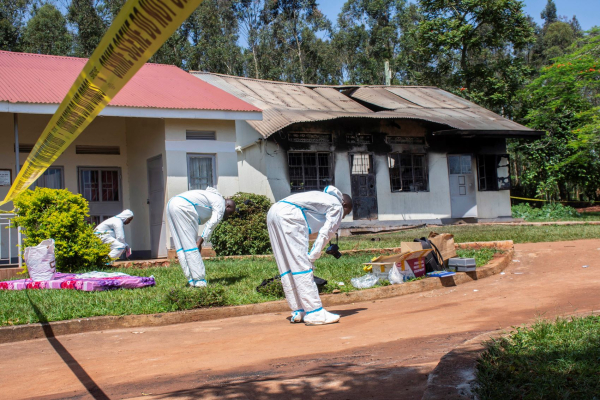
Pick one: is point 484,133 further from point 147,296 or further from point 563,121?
point 147,296

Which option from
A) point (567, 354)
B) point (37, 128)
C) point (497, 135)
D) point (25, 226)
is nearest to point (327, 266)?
point (25, 226)

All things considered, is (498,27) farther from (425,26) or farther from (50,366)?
(50,366)

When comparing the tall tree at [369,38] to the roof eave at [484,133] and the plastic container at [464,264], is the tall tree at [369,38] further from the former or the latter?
the plastic container at [464,264]

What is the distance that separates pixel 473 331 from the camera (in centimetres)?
523

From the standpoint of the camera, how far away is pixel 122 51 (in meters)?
2.42

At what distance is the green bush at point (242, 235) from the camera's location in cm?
1284

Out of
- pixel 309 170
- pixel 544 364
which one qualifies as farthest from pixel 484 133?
pixel 544 364

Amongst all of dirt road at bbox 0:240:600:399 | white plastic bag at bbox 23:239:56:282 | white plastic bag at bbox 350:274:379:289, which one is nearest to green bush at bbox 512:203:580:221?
dirt road at bbox 0:240:600:399

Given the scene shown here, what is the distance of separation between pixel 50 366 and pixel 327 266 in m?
5.76

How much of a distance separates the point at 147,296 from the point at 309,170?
11078mm

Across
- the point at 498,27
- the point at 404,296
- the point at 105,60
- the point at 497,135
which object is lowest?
the point at 404,296

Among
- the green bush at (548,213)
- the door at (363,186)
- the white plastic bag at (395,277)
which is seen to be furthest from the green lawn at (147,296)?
the green bush at (548,213)

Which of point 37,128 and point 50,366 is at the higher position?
point 37,128

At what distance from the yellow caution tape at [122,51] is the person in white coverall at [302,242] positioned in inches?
113
